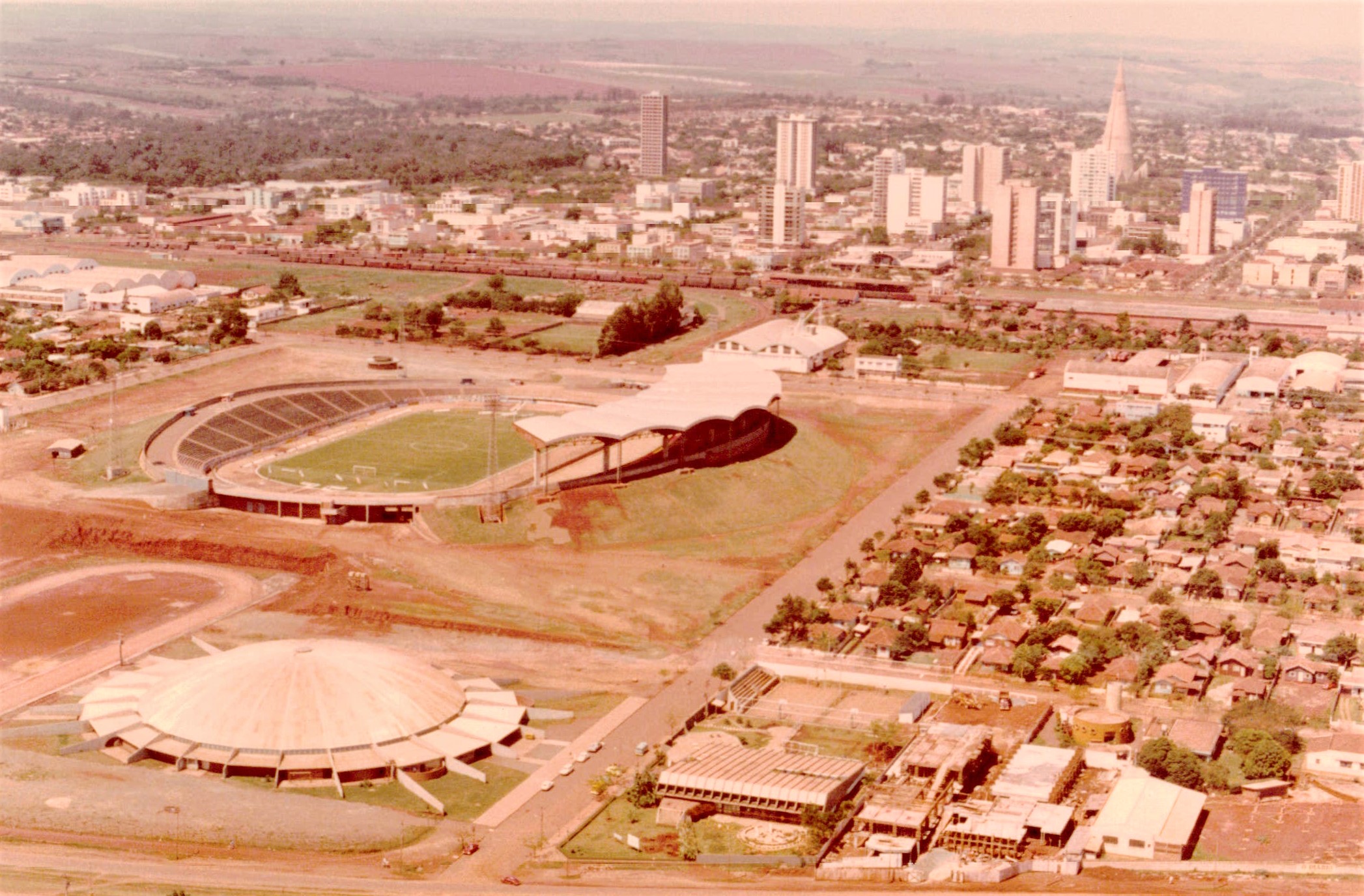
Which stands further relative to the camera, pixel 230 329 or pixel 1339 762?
pixel 230 329

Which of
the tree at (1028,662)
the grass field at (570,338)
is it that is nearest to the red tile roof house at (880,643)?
the tree at (1028,662)

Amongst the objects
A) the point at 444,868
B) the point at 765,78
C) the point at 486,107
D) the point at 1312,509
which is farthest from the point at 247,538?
the point at 765,78

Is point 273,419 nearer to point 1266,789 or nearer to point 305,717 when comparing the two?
point 305,717

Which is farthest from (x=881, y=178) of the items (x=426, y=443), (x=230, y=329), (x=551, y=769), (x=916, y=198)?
(x=551, y=769)

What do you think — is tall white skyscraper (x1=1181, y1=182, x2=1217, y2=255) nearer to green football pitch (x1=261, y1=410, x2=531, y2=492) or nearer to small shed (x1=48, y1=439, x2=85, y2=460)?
green football pitch (x1=261, y1=410, x2=531, y2=492)

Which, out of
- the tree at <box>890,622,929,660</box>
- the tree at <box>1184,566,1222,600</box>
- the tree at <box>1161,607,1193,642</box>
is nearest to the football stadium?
the tree at <box>890,622,929,660</box>

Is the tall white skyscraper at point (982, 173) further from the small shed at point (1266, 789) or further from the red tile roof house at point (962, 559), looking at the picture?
the small shed at point (1266, 789)

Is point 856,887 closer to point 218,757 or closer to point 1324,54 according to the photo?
point 218,757
